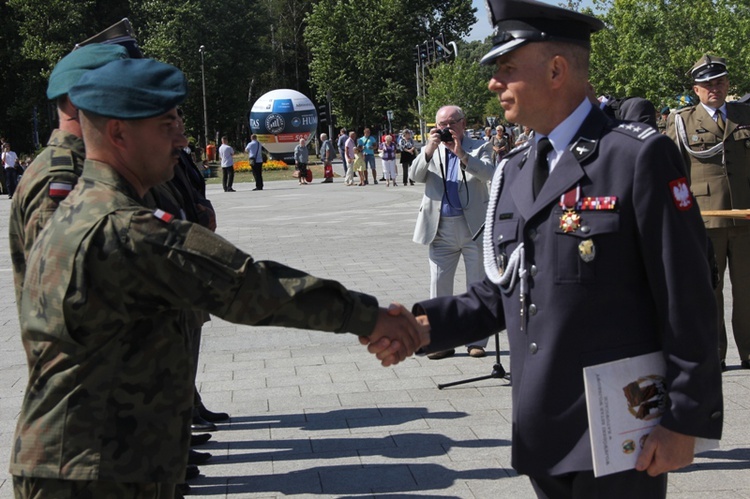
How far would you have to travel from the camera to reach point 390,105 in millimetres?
72000

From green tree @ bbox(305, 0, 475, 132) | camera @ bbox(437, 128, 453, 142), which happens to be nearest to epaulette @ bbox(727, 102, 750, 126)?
camera @ bbox(437, 128, 453, 142)

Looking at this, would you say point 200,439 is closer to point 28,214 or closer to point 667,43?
point 28,214

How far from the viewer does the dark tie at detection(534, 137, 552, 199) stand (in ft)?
9.85

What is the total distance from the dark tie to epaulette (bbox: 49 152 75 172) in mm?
1933

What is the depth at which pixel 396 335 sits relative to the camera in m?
3.07

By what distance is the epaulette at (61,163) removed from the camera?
3820 millimetres

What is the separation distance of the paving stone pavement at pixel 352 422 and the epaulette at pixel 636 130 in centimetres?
262

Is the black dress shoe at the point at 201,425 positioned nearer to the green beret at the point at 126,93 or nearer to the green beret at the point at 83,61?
the green beret at the point at 83,61

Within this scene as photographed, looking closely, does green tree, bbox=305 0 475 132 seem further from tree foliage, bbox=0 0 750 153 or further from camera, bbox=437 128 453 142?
camera, bbox=437 128 453 142

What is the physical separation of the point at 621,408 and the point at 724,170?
16.4 feet

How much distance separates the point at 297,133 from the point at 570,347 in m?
47.5

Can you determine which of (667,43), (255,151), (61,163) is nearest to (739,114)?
(61,163)

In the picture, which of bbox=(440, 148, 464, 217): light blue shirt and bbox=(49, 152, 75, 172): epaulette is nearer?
bbox=(49, 152, 75, 172): epaulette

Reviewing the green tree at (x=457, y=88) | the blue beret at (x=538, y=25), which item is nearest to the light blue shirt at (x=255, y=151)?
the green tree at (x=457, y=88)
